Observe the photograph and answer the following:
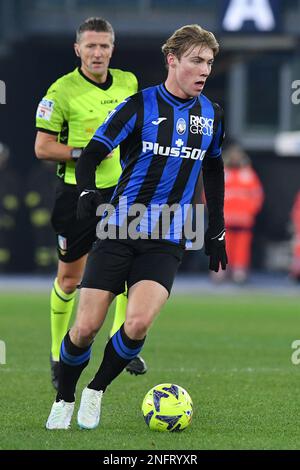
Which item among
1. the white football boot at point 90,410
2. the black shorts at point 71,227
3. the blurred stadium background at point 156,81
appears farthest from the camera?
the blurred stadium background at point 156,81

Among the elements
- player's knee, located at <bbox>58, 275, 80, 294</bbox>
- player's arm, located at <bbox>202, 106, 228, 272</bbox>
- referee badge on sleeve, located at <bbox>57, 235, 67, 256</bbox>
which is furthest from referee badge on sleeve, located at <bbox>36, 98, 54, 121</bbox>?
player's arm, located at <bbox>202, 106, 228, 272</bbox>

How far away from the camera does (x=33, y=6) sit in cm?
2136

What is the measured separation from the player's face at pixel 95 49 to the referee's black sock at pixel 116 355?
245cm

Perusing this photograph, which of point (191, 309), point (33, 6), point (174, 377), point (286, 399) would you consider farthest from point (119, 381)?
point (33, 6)

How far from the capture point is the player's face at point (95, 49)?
8586mm

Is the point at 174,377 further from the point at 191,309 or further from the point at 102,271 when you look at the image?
the point at 191,309

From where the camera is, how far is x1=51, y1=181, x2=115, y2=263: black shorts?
8766 mm

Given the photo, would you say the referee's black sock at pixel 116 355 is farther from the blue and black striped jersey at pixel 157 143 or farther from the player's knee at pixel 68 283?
the player's knee at pixel 68 283

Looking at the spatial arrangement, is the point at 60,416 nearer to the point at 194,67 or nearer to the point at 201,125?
the point at 201,125

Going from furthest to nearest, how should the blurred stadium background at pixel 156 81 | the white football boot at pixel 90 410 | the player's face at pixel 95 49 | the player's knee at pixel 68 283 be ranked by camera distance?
1. the blurred stadium background at pixel 156 81
2. the player's knee at pixel 68 283
3. the player's face at pixel 95 49
4. the white football boot at pixel 90 410

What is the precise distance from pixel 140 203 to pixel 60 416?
1.28 metres

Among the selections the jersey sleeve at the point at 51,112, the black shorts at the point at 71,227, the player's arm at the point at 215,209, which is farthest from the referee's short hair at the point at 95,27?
the player's arm at the point at 215,209

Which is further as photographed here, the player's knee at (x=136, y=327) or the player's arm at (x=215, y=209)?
the player's arm at (x=215, y=209)

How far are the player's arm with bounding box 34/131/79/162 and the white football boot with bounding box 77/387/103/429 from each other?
2.19 meters
